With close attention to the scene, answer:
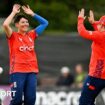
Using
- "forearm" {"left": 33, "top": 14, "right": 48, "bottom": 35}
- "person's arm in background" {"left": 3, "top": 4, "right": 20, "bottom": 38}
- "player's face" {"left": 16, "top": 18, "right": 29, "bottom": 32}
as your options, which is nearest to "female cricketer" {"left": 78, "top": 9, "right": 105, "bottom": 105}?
"forearm" {"left": 33, "top": 14, "right": 48, "bottom": 35}

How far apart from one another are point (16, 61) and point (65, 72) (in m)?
7.52

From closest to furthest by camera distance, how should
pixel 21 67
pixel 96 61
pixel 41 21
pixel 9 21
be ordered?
pixel 9 21, pixel 21 67, pixel 96 61, pixel 41 21

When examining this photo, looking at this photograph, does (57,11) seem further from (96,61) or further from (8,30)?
(8,30)

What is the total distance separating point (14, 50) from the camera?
15766 millimetres

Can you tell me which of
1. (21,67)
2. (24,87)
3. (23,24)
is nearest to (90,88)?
(24,87)

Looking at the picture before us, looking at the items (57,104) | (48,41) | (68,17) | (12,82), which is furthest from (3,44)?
(12,82)

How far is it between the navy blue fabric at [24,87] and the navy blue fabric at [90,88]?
106 cm

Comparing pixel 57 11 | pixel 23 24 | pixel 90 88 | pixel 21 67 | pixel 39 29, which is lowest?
pixel 90 88

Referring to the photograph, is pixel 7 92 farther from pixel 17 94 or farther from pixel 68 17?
pixel 68 17

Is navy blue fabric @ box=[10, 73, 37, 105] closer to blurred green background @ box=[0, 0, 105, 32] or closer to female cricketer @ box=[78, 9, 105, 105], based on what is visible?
female cricketer @ box=[78, 9, 105, 105]

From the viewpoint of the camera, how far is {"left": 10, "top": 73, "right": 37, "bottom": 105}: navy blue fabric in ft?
51.6

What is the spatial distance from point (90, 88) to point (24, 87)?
1.33 meters

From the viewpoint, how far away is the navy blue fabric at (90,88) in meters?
16.0

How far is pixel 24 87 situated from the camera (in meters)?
15.8
